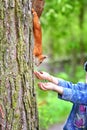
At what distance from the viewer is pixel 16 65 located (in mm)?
2973

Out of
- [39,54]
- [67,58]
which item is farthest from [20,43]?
[67,58]

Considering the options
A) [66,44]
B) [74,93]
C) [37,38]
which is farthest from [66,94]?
[66,44]

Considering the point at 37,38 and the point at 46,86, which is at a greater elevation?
the point at 37,38

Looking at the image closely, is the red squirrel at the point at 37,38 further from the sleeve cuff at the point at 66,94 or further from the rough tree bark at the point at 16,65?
the sleeve cuff at the point at 66,94

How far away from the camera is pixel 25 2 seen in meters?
2.98

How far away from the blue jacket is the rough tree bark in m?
0.33

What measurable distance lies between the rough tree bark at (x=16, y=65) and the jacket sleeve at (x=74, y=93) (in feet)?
0.94

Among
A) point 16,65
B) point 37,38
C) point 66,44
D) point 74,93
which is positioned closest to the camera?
point 16,65

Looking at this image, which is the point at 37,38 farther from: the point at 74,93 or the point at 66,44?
the point at 66,44

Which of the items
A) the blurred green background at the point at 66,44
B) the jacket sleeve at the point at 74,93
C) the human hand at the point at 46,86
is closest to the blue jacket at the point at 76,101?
the jacket sleeve at the point at 74,93

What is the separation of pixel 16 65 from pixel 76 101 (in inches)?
23.8

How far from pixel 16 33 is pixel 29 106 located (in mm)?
513

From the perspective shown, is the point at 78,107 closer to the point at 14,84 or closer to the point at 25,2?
the point at 14,84

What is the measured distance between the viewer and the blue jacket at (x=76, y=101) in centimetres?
328
